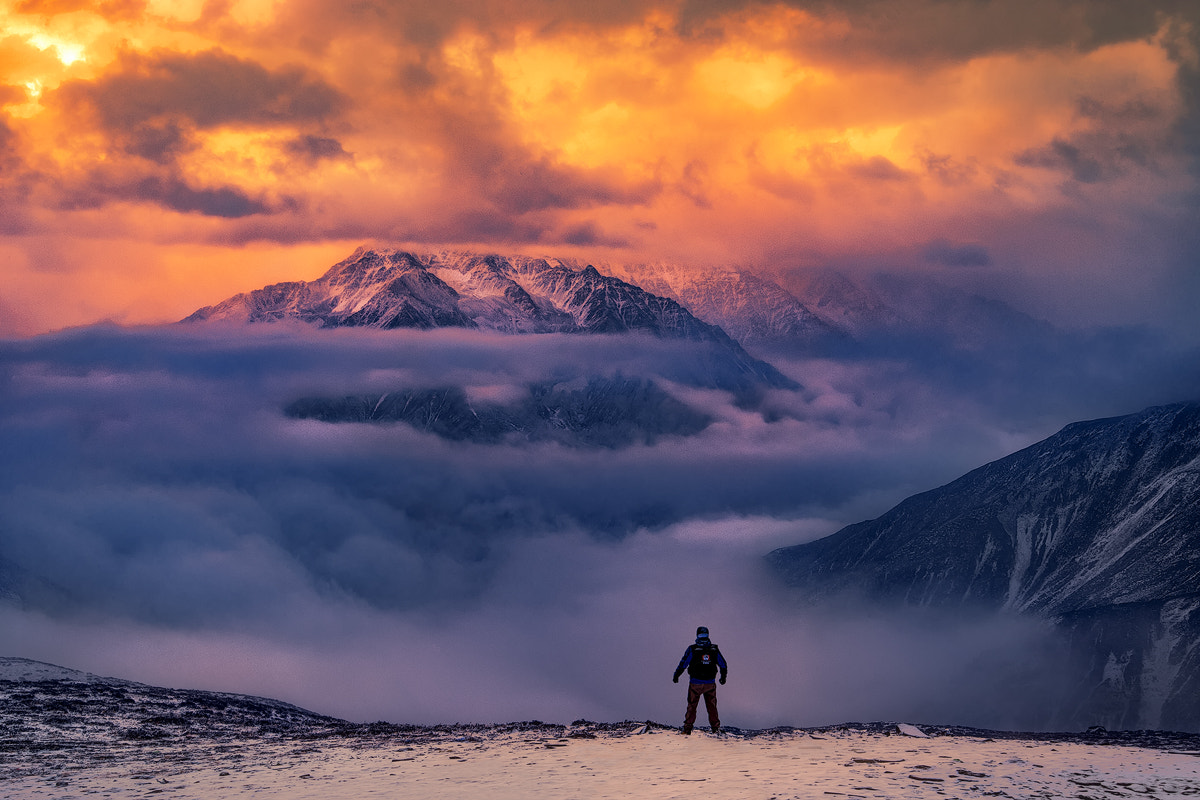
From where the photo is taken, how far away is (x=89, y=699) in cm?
5266

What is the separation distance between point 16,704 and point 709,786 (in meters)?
38.3

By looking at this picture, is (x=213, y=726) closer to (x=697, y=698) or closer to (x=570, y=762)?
(x=570, y=762)

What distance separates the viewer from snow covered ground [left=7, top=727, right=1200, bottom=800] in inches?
1104

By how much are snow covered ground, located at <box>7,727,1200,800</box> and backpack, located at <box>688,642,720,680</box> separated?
240cm

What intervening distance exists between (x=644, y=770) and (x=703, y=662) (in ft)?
27.6

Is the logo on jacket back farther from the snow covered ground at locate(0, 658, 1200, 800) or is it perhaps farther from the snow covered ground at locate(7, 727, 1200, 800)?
the snow covered ground at locate(7, 727, 1200, 800)

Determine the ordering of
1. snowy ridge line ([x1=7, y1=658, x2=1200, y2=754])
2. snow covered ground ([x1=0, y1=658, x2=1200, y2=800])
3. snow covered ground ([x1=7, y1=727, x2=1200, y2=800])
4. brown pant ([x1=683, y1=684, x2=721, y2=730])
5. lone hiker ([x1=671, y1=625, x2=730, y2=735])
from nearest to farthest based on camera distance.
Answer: snow covered ground ([x1=7, y1=727, x2=1200, y2=800]), snow covered ground ([x1=0, y1=658, x2=1200, y2=800]), brown pant ([x1=683, y1=684, x2=721, y2=730]), lone hiker ([x1=671, y1=625, x2=730, y2=735]), snowy ridge line ([x1=7, y1=658, x2=1200, y2=754])

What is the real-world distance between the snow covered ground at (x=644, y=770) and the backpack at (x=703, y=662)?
7.87ft

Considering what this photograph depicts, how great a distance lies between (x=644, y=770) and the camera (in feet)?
102

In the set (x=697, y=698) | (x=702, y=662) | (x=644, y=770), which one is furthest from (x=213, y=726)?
(x=644, y=770)

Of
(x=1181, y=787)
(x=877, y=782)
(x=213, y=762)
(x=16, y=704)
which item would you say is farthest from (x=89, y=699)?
(x=1181, y=787)

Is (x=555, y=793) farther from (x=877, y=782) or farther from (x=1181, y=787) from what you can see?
(x=1181, y=787)

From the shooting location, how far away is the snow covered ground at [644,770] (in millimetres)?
28047

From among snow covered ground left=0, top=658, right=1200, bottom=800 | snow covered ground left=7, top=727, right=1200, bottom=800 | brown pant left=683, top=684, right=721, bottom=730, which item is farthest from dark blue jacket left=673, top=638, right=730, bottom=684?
snow covered ground left=7, top=727, right=1200, bottom=800
